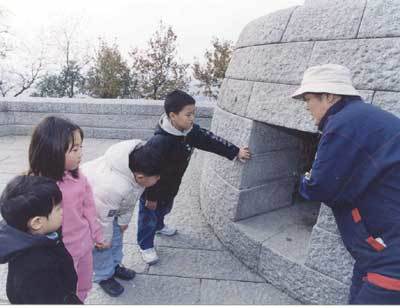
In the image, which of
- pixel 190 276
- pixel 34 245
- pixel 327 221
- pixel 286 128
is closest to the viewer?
pixel 34 245

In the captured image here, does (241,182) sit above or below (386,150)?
below

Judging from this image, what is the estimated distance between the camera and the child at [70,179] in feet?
6.05

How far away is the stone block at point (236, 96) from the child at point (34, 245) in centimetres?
199

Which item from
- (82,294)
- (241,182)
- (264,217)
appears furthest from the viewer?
(264,217)

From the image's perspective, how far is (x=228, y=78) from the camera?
356 cm

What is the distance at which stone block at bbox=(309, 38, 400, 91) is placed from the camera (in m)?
2.19

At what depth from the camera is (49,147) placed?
1.83 meters

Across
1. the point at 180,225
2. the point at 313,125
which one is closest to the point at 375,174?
the point at 313,125

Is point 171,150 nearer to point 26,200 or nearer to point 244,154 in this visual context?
point 244,154

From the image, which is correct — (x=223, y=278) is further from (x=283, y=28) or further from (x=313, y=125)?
(x=283, y=28)

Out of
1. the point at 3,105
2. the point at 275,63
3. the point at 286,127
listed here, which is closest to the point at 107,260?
the point at 286,127

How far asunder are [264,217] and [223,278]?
0.78 meters

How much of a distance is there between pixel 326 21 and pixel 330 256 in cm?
173

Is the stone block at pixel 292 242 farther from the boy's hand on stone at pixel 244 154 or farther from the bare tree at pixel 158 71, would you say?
the bare tree at pixel 158 71
